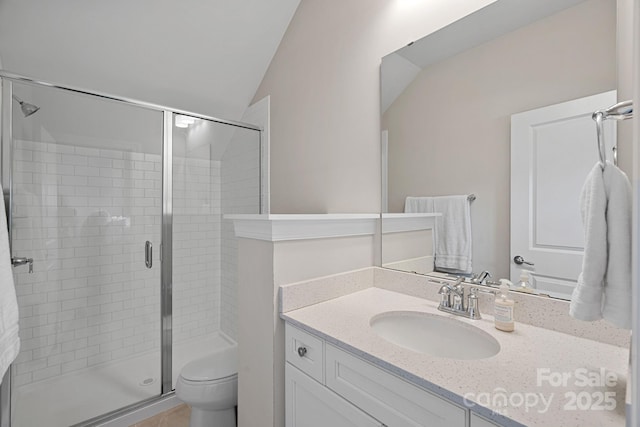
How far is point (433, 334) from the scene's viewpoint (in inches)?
44.2

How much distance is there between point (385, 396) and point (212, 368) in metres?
1.14

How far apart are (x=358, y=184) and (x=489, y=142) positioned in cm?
65

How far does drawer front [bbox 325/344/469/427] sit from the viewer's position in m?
0.68

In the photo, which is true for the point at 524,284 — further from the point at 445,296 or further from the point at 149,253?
the point at 149,253

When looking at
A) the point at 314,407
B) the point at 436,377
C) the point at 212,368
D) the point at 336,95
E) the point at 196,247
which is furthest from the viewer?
the point at 196,247

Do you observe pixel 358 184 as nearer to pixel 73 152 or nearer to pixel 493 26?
pixel 493 26

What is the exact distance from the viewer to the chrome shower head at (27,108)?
1.59 meters

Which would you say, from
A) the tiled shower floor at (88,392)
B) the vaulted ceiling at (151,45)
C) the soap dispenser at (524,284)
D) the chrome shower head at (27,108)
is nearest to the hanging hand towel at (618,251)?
the soap dispenser at (524,284)

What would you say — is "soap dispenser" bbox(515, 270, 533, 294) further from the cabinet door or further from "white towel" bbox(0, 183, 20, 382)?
"white towel" bbox(0, 183, 20, 382)

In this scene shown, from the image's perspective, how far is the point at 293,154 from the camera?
2074 mm

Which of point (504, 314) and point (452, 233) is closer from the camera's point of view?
point (504, 314)

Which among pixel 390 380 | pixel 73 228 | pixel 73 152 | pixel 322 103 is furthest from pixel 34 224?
pixel 390 380

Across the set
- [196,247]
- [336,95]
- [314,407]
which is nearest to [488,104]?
[336,95]

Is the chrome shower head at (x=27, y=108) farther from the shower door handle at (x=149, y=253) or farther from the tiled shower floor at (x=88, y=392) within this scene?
the tiled shower floor at (x=88, y=392)
